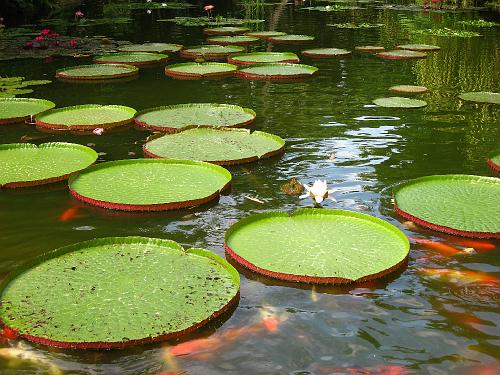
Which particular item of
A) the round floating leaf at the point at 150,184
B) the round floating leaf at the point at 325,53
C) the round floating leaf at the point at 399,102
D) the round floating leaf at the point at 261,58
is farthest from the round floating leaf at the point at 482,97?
the round floating leaf at the point at 150,184

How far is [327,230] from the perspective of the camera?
177 inches

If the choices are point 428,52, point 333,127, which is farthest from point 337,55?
point 333,127

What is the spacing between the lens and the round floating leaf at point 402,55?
12.5 m

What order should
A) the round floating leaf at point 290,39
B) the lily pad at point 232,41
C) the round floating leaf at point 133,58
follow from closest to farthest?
the round floating leaf at point 133,58 < the lily pad at point 232,41 < the round floating leaf at point 290,39

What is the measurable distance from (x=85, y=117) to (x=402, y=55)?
24.3ft

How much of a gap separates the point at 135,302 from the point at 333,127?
4.62m

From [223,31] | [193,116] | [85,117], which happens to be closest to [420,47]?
[223,31]

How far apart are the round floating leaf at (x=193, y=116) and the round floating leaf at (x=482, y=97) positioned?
350 cm

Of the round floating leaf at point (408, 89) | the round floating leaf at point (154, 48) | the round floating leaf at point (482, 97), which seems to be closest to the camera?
the round floating leaf at point (482, 97)

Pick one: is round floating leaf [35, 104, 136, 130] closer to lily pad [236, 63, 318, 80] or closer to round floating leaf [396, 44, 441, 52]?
lily pad [236, 63, 318, 80]

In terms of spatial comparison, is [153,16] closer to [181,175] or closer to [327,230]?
[181,175]

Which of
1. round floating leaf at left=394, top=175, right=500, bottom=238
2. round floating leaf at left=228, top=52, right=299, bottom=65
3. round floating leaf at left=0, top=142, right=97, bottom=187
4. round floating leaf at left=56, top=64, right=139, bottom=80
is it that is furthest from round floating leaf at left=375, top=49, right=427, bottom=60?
Result: round floating leaf at left=0, top=142, right=97, bottom=187

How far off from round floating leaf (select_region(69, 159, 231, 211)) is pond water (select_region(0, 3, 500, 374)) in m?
0.11

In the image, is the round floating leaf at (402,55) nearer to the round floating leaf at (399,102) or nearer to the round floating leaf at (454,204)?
the round floating leaf at (399,102)
